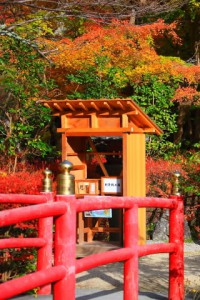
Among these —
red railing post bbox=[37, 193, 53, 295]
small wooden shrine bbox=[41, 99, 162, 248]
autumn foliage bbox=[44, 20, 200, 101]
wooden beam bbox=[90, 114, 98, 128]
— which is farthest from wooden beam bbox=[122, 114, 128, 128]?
red railing post bbox=[37, 193, 53, 295]

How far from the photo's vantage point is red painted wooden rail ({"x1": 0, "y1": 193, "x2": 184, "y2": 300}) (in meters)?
3.22

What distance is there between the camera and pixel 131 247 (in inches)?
178

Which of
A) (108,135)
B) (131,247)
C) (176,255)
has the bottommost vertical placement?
(176,255)

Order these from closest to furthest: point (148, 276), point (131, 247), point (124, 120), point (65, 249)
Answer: point (65, 249) → point (131, 247) → point (148, 276) → point (124, 120)

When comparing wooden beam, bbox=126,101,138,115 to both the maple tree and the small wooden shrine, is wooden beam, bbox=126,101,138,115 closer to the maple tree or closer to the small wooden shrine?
the small wooden shrine

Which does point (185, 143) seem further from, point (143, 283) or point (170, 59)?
point (143, 283)

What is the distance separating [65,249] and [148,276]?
15.0ft

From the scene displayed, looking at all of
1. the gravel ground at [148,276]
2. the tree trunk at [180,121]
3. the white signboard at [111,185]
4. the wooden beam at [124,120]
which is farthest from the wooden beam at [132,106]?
the tree trunk at [180,121]

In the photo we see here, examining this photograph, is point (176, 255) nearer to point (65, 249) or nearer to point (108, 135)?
point (65, 249)

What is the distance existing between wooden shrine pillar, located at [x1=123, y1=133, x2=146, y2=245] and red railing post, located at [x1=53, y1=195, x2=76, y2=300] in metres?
5.84

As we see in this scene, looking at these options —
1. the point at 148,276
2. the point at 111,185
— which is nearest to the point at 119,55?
the point at 111,185

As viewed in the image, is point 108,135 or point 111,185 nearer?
point 108,135

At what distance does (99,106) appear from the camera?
372 inches

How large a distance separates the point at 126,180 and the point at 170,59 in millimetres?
7305
